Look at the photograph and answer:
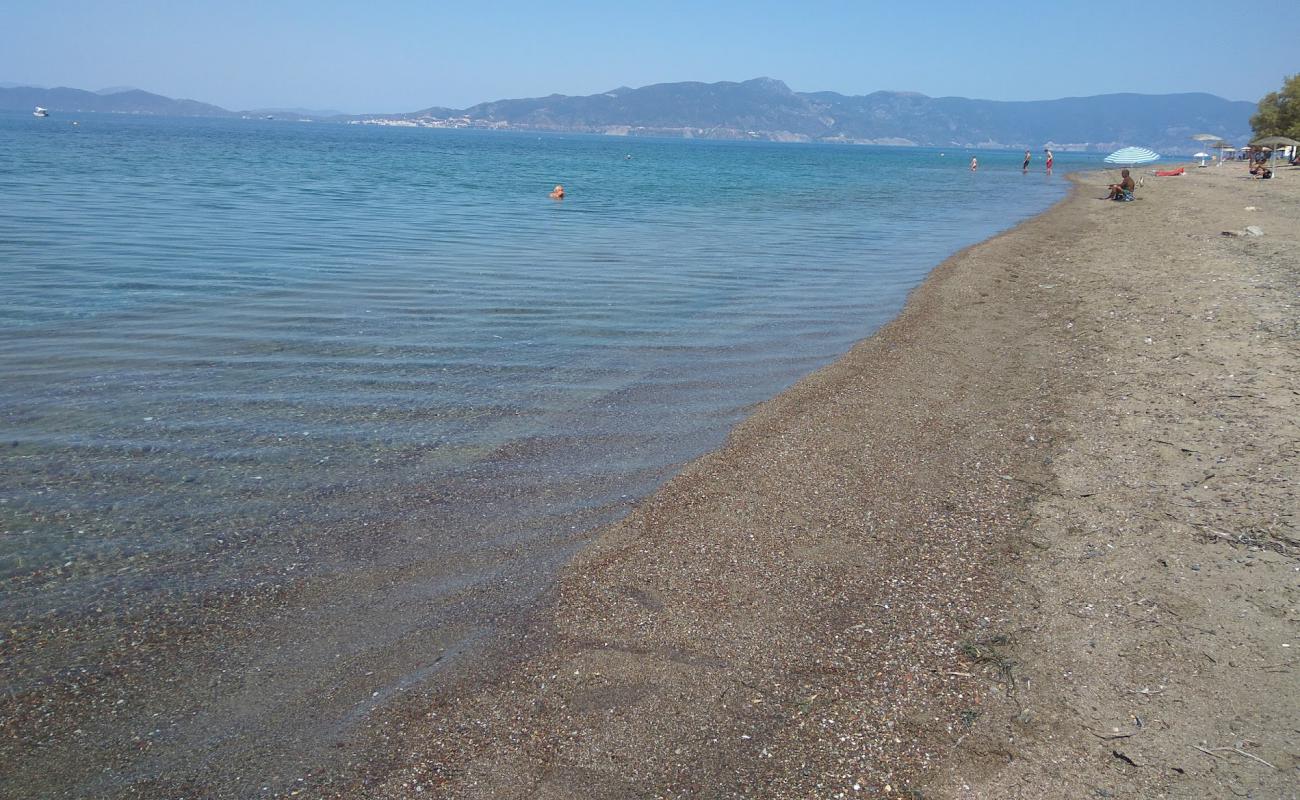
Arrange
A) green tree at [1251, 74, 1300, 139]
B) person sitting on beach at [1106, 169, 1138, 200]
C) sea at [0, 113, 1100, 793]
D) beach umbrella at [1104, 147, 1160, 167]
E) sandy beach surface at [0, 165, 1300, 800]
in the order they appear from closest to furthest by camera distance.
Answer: sandy beach surface at [0, 165, 1300, 800] → sea at [0, 113, 1100, 793] → person sitting on beach at [1106, 169, 1138, 200] → beach umbrella at [1104, 147, 1160, 167] → green tree at [1251, 74, 1300, 139]

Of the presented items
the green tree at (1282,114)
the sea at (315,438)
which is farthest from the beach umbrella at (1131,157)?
the sea at (315,438)

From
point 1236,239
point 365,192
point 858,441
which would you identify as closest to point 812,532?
point 858,441

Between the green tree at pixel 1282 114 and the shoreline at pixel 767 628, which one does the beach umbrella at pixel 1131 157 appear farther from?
the shoreline at pixel 767 628

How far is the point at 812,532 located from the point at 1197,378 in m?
5.93

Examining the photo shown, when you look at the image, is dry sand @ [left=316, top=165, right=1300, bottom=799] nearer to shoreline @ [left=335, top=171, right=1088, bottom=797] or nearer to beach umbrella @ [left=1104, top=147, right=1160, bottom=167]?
shoreline @ [left=335, top=171, right=1088, bottom=797]

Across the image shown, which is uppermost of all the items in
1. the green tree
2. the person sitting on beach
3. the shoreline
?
the green tree

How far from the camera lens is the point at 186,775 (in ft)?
13.2

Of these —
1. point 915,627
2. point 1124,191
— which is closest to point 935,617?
point 915,627

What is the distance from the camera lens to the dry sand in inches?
156

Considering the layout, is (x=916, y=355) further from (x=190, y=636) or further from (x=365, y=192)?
(x=365, y=192)

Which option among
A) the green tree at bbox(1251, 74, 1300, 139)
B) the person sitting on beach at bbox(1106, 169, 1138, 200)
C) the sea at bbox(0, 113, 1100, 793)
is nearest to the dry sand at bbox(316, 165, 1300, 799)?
the sea at bbox(0, 113, 1100, 793)

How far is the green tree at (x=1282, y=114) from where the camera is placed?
6844cm

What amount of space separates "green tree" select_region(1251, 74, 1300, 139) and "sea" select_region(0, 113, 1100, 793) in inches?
2664

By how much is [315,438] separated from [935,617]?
240 inches
